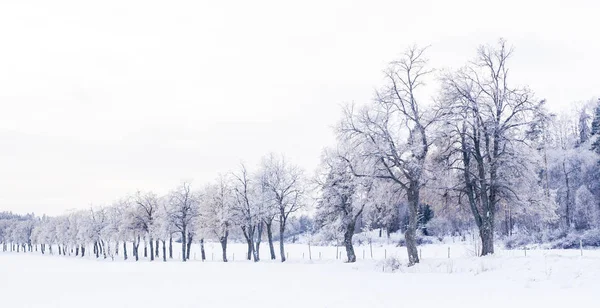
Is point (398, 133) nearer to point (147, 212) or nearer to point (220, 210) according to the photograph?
point (220, 210)

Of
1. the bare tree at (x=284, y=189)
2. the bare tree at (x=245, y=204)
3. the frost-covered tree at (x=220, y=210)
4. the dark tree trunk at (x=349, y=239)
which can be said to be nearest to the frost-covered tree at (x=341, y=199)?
the dark tree trunk at (x=349, y=239)

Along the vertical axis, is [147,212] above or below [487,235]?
above

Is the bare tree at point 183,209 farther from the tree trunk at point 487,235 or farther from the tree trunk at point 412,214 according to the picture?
the tree trunk at point 487,235

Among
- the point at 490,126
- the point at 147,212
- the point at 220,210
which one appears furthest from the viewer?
the point at 147,212

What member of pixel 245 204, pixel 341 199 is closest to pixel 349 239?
pixel 341 199

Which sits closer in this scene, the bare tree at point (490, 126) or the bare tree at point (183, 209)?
the bare tree at point (490, 126)

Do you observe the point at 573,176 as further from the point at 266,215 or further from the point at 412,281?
the point at 412,281

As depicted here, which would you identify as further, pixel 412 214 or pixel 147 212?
pixel 147 212

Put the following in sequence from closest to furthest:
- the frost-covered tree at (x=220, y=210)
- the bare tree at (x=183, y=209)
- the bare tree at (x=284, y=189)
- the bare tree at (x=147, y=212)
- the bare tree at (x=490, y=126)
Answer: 1. the bare tree at (x=490, y=126)
2. the bare tree at (x=284, y=189)
3. the frost-covered tree at (x=220, y=210)
4. the bare tree at (x=183, y=209)
5. the bare tree at (x=147, y=212)

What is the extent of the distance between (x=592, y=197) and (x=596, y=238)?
52.5ft

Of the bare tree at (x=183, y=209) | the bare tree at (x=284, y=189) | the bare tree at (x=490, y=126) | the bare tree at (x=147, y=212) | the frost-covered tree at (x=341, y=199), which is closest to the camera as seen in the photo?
the bare tree at (x=490, y=126)

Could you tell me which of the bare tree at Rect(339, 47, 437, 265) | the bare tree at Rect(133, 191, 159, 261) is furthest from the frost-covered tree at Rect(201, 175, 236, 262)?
the bare tree at Rect(339, 47, 437, 265)

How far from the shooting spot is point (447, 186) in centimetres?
3347

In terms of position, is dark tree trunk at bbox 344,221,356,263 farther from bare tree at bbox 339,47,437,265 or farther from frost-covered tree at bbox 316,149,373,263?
bare tree at bbox 339,47,437,265
